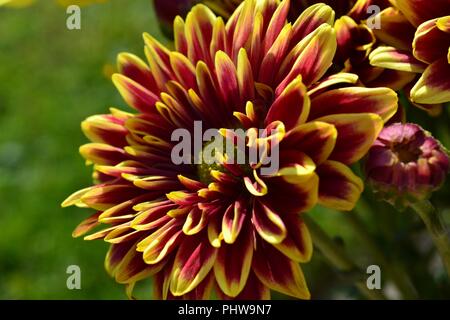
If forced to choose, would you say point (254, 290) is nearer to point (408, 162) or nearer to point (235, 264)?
point (235, 264)

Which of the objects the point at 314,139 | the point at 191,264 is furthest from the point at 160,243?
the point at 314,139

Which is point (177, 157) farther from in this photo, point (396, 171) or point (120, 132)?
point (396, 171)

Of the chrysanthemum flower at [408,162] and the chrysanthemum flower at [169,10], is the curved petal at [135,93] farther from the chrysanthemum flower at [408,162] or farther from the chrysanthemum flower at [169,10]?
the chrysanthemum flower at [408,162]

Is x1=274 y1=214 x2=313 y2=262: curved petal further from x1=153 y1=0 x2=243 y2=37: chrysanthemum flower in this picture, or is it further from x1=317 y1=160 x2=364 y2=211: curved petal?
x1=153 y1=0 x2=243 y2=37: chrysanthemum flower

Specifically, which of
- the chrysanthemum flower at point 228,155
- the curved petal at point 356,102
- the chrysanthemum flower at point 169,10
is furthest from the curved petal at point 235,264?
the chrysanthemum flower at point 169,10

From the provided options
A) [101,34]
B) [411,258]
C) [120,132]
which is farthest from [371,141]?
[101,34]
